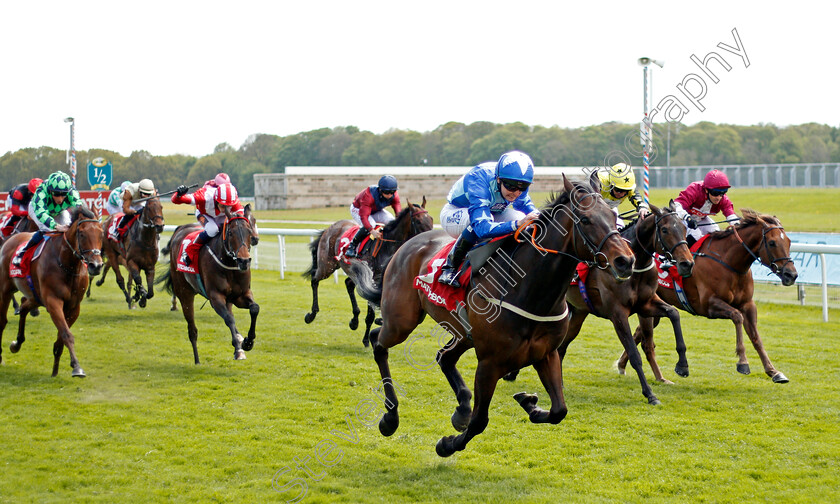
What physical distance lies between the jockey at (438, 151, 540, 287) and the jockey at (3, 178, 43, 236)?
25.0 ft

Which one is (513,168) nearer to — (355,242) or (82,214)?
(82,214)

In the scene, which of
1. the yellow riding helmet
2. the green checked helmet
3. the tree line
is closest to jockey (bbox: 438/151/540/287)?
the yellow riding helmet

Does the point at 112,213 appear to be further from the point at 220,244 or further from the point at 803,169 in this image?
the point at 803,169

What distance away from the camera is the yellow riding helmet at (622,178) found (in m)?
6.18

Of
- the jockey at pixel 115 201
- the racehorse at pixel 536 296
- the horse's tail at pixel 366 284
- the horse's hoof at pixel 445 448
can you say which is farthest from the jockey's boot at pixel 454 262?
the jockey at pixel 115 201

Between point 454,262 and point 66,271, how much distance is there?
4.73 metres

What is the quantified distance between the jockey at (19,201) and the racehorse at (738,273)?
816 cm

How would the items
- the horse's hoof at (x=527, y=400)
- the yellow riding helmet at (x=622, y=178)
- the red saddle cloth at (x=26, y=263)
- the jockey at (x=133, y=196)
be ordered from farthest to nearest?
the jockey at (x=133, y=196), the red saddle cloth at (x=26, y=263), the yellow riding helmet at (x=622, y=178), the horse's hoof at (x=527, y=400)

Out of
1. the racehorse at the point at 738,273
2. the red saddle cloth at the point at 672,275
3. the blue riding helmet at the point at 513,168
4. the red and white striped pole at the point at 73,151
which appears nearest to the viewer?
the blue riding helmet at the point at 513,168

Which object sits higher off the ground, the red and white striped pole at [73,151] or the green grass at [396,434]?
the red and white striped pole at [73,151]

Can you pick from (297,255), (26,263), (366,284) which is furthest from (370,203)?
(297,255)

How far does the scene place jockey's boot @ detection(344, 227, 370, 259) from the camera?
9344 millimetres

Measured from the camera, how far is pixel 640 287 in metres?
6.43

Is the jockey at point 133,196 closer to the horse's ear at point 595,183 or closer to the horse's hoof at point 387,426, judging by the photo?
the horse's hoof at point 387,426
